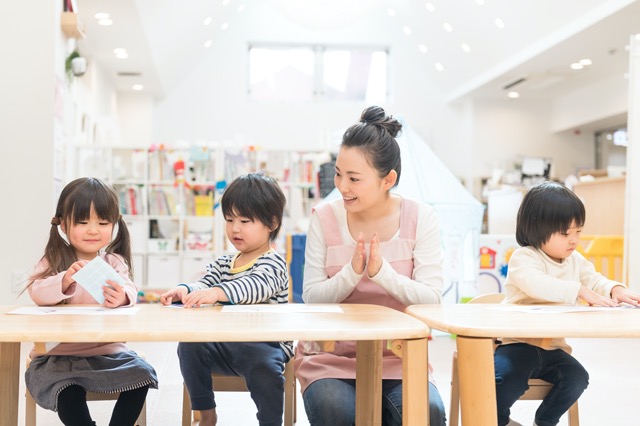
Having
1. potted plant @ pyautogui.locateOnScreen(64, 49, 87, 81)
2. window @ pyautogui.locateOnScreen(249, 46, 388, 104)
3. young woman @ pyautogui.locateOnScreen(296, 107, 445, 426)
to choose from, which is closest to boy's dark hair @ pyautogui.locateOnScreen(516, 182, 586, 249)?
young woman @ pyautogui.locateOnScreen(296, 107, 445, 426)

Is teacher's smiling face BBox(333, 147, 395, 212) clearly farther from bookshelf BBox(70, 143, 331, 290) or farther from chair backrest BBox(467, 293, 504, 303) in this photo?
bookshelf BBox(70, 143, 331, 290)

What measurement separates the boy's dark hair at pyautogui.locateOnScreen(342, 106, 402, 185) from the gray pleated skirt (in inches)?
30.0

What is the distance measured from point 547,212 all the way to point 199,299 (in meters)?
0.97

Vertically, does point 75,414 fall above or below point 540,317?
below

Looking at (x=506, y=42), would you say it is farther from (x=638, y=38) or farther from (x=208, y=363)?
(x=208, y=363)

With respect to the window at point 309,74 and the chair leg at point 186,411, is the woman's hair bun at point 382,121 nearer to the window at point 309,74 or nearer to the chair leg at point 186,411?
the chair leg at point 186,411

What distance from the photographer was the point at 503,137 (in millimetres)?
10414

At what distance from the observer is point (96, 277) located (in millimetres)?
1640

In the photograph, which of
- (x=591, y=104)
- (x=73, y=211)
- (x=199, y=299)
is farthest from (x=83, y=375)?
(x=591, y=104)

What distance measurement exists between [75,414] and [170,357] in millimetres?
2309

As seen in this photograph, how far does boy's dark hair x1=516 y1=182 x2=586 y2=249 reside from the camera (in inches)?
77.2

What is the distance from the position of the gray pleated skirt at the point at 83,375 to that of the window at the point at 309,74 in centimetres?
914

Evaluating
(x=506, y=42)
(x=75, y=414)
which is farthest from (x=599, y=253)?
(x=75, y=414)

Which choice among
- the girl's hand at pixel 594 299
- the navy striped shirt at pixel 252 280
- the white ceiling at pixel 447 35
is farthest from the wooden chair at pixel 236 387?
the white ceiling at pixel 447 35
